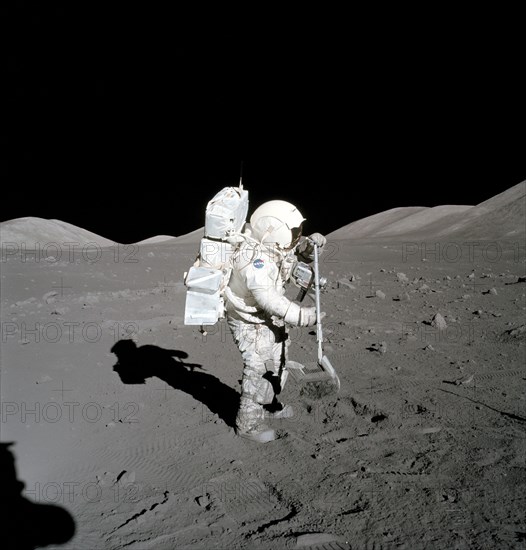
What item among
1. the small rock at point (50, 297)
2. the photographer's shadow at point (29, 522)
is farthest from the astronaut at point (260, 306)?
the small rock at point (50, 297)

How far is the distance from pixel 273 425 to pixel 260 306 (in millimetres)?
957

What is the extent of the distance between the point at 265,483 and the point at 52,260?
25.9 ft

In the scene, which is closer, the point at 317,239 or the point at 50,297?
the point at 317,239

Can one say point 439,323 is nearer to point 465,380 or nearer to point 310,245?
point 465,380

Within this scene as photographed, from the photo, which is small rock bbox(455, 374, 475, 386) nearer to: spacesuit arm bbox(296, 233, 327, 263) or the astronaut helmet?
spacesuit arm bbox(296, 233, 327, 263)

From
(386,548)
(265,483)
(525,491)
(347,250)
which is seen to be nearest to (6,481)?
(265,483)

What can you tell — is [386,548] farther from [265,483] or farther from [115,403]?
[115,403]

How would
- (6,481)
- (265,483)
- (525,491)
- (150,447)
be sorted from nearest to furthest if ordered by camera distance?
(525,491), (265,483), (6,481), (150,447)

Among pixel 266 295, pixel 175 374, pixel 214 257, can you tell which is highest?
pixel 214 257

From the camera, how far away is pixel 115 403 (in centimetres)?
368

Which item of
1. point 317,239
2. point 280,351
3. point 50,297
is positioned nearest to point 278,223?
point 317,239

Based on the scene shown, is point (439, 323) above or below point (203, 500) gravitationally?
above

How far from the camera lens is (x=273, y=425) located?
3.22 meters

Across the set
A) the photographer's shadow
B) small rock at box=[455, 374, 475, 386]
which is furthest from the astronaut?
small rock at box=[455, 374, 475, 386]
